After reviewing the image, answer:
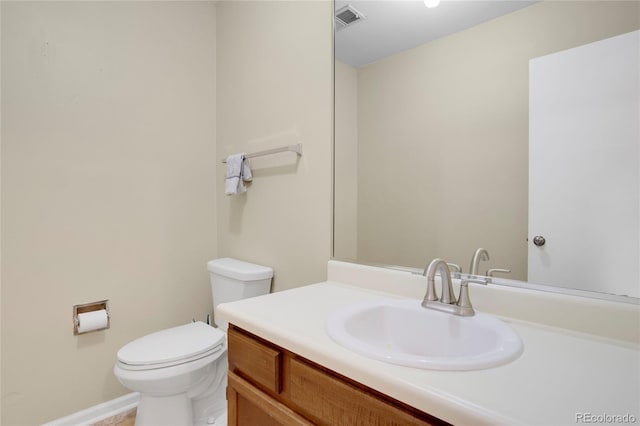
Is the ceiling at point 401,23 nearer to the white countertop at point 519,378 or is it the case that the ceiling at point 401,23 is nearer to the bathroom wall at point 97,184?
the white countertop at point 519,378

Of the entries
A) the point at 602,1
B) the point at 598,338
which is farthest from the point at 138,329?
the point at 602,1

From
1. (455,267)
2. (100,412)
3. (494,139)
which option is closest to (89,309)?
(100,412)

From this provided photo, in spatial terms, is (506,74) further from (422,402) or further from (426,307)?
(422,402)

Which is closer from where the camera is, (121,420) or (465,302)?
(465,302)

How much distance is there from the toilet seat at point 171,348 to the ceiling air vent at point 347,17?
4.94 feet

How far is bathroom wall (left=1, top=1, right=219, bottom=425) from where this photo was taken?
1374 mm

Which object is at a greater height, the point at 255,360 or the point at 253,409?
the point at 255,360

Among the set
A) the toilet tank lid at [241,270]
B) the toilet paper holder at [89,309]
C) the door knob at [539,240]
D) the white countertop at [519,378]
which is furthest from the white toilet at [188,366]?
the door knob at [539,240]

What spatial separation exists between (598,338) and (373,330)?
20.7 inches

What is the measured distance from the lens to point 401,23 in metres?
1.14

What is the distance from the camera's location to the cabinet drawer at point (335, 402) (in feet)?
1.76

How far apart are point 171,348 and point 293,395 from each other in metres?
0.88

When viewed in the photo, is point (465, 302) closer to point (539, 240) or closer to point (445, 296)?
point (445, 296)

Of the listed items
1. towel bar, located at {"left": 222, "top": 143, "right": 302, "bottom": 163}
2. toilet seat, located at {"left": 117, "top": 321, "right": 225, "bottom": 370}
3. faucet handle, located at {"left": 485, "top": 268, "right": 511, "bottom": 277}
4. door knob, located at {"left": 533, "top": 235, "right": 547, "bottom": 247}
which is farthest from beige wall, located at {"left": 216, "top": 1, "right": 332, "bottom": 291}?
door knob, located at {"left": 533, "top": 235, "right": 547, "bottom": 247}
